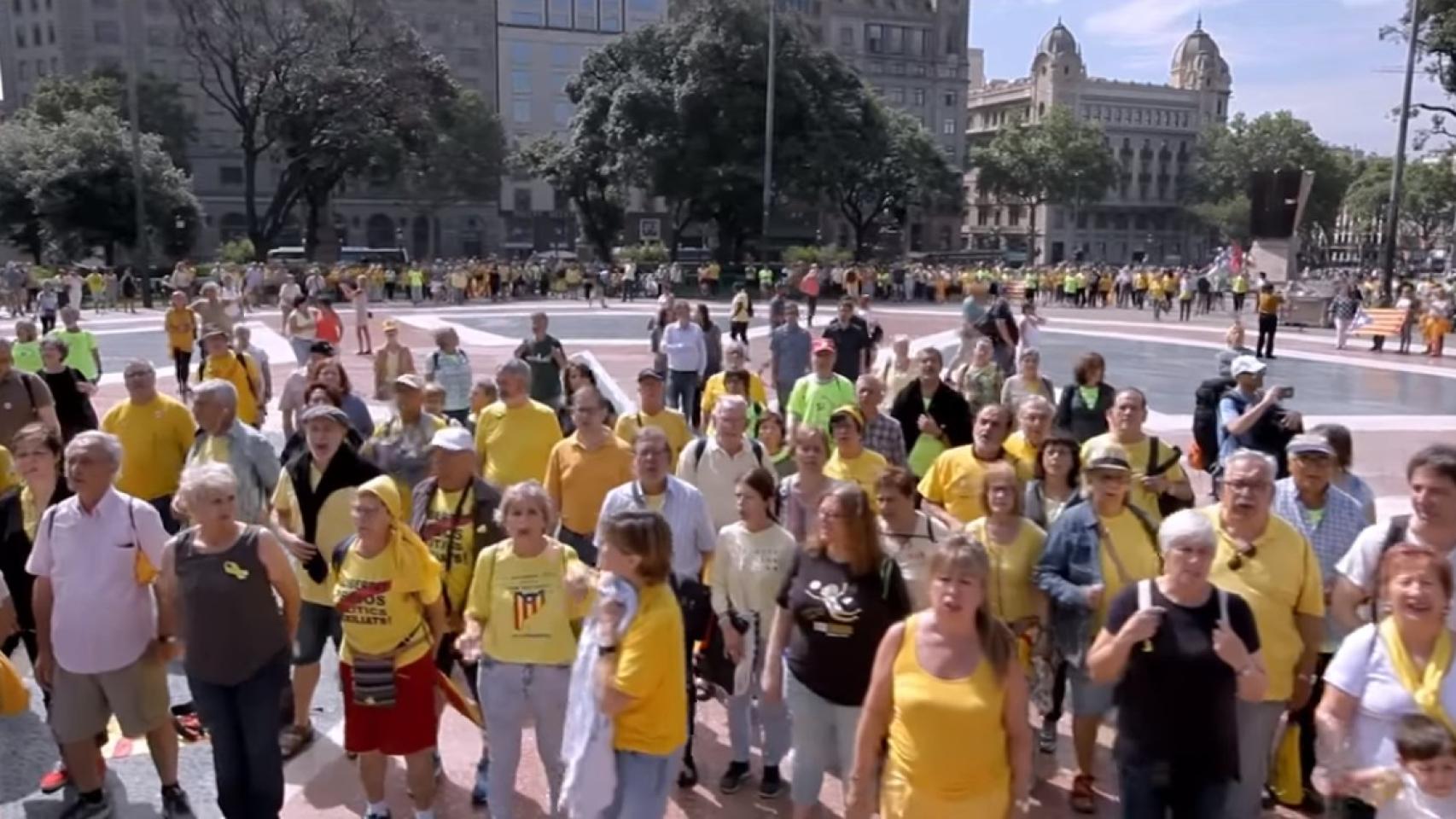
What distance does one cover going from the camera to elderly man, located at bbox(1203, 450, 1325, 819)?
13.6ft

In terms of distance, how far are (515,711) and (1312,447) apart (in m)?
3.38

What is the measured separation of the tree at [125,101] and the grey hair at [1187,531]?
65.4m

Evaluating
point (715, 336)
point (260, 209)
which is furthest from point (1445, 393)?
point (260, 209)

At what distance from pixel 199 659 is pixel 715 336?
875cm

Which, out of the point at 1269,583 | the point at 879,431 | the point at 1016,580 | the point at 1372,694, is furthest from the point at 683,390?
the point at 1372,694

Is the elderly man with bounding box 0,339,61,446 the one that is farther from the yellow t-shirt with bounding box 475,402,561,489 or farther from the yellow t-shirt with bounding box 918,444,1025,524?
the yellow t-shirt with bounding box 918,444,1025,524

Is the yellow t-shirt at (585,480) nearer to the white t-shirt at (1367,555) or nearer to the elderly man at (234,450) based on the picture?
the elderly man at (234,450)

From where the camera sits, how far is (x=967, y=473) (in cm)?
592

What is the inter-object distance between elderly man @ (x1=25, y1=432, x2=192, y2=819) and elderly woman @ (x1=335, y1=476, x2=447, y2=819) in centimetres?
73

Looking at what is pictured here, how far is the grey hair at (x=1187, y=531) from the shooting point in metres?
3.52

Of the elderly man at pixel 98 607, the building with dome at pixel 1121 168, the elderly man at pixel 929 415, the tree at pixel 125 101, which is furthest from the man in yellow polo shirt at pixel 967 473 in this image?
the building with dome at pixel 1121 168

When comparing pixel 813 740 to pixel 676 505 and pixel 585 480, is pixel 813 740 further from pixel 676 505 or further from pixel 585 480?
pixel 585 480

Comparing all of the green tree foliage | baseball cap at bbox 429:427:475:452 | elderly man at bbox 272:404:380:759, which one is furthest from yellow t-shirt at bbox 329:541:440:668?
the green tree foliage

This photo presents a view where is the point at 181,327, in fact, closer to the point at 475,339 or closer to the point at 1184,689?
the point at 475,339
